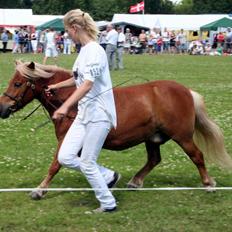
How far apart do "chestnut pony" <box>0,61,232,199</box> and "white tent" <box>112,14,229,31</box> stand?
54018mm

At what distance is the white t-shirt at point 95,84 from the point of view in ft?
19.3

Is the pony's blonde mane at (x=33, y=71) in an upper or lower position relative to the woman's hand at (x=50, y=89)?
upper

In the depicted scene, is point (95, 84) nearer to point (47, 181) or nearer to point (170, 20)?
point (47, 181)

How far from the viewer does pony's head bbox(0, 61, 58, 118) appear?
6809mm

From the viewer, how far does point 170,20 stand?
6225 cm

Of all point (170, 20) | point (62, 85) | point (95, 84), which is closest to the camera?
point (95, 84)

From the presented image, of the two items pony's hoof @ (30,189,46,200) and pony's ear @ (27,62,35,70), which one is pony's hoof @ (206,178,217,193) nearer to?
pony's hoof @ (30,189,46,200)

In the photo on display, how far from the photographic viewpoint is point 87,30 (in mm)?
6016

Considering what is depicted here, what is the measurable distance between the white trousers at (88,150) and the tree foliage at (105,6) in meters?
102

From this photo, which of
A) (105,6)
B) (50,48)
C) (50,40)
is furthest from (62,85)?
(105,6)

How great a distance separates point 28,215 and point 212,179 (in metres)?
2.55

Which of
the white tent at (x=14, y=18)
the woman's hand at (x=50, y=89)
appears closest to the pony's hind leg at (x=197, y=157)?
the woman's hand at (x=50, y=89)

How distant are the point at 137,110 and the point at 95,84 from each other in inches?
40.7

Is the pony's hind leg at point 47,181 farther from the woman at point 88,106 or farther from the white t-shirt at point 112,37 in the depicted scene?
the white t-shirt at point 112,37
